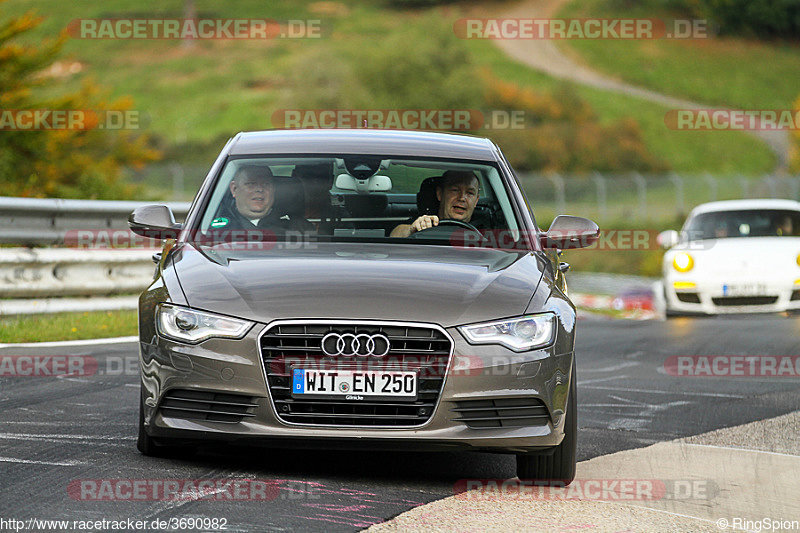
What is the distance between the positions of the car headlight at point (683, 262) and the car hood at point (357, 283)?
11.0 metres

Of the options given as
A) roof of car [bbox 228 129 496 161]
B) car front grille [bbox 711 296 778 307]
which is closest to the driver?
roof of car [bbox 228 129 496 161]

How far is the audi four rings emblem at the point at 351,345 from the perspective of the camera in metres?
5.46

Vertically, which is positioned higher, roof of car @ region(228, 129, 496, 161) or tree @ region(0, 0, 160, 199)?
tree @ region(0, 0, 160, 199)

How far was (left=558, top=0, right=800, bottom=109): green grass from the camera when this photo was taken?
97.3 metres

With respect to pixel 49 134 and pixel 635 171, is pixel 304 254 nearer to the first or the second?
pixel 49 134

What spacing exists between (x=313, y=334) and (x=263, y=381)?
28 cm

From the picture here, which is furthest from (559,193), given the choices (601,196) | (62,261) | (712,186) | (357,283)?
(357,283)

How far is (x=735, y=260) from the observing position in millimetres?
16719

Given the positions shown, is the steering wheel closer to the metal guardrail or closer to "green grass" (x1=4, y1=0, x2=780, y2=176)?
the metal guardrail

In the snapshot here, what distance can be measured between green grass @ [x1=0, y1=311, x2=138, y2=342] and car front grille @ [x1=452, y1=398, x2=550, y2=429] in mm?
6158

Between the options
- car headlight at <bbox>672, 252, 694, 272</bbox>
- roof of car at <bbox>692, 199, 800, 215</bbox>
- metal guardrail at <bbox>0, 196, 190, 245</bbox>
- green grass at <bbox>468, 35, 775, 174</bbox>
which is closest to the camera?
metal guardrail at <bbox>0, 196, 190, 245</bbox>

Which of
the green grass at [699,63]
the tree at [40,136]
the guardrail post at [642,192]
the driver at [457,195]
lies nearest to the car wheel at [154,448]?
the driver at [457,195]

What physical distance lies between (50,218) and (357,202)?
682 cm

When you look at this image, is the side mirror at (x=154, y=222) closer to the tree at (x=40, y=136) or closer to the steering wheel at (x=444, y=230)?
the steering wheel at (x=444, y=230)
